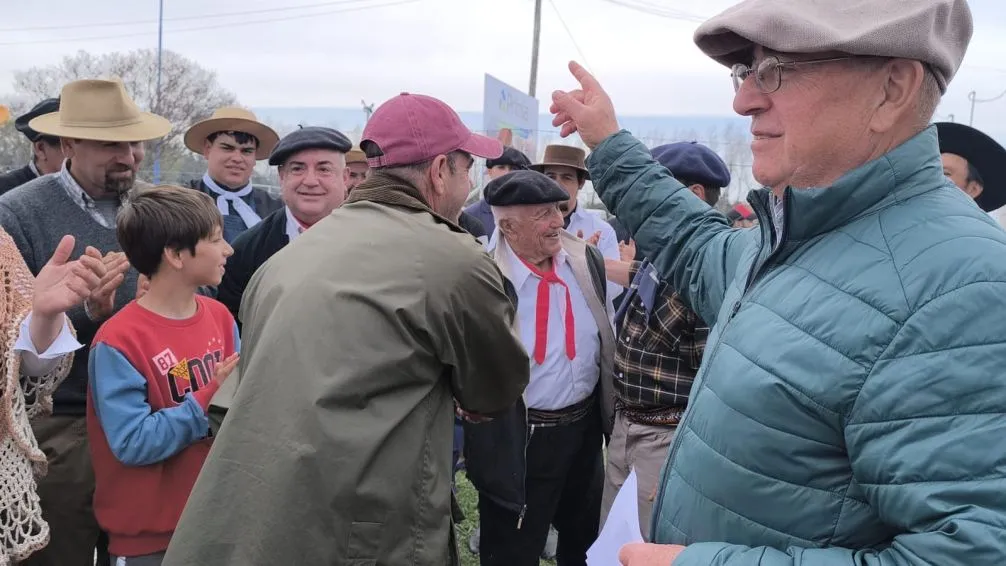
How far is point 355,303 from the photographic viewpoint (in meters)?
1.72

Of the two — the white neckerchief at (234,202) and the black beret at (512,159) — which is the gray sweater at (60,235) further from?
the black beret at (512,159)

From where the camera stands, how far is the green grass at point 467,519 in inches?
167

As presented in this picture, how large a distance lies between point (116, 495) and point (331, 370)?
1327 millimetres

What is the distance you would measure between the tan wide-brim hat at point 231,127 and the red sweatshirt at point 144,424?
261 cm

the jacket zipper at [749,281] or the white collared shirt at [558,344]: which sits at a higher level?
the jacket zipper at [749,281]

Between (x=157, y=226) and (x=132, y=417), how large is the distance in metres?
0.71

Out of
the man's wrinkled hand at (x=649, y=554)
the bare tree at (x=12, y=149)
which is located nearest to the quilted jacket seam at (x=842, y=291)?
the man's wrinkled hand at (x=649, y=554)

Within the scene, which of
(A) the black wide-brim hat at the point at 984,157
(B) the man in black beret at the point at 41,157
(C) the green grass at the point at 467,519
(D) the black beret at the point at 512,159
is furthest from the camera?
(D) the black beret at the point at 512,159

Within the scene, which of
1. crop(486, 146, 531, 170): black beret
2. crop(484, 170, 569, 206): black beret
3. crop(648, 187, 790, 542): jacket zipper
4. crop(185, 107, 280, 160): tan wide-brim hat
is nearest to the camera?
crop(648, 187, 790, 542): jacket zipper

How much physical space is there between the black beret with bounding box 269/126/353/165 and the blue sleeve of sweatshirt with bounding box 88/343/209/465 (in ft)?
5.66

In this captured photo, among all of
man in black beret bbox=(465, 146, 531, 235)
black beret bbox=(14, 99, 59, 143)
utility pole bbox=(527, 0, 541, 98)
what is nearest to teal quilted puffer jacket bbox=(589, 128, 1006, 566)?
black beret bbox=(14, 99, 59, 143)

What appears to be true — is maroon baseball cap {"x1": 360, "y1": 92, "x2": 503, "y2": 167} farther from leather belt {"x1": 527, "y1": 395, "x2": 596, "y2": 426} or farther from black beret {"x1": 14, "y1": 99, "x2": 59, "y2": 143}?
black beret {"x1": 14, "y1": 99, "x2": 59, "y2": 143}

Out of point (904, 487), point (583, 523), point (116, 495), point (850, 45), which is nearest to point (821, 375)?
point (904, 487)

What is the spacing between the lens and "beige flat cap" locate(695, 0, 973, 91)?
109cm
